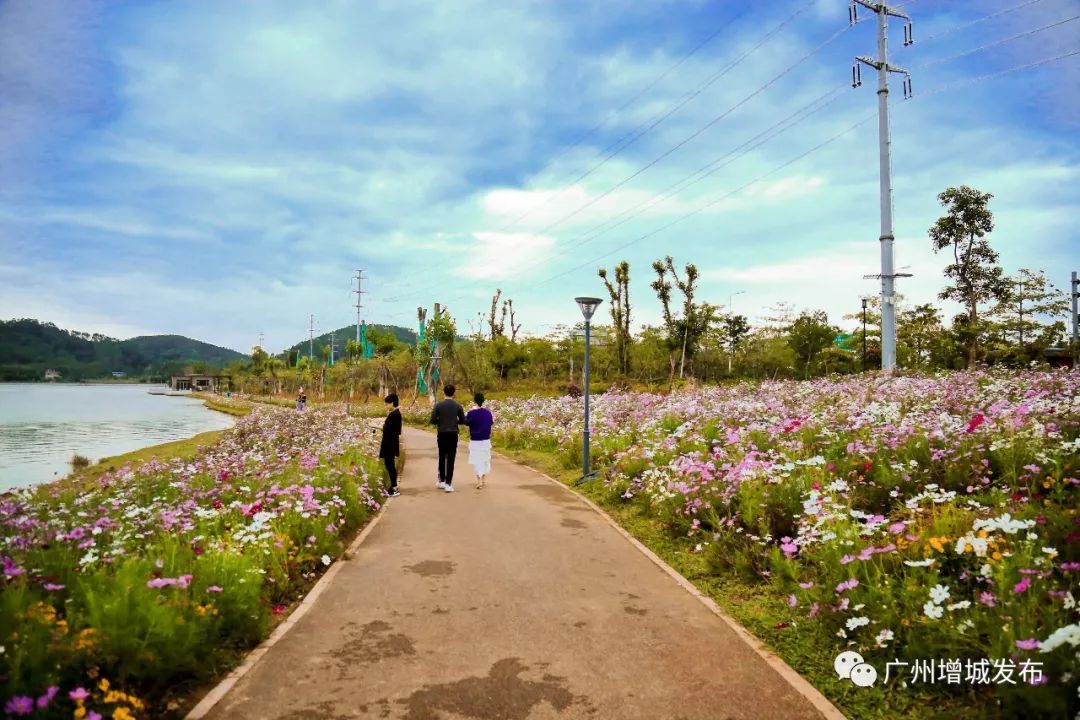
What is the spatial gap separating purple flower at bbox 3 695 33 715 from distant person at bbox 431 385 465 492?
8.53 metres

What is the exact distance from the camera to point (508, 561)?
7246mm

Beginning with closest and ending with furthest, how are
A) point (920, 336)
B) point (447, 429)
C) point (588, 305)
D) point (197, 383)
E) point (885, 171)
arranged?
point (447, 429) → point (588, 305) → point (885, 171) → point (920, 336) → point (197, 383)

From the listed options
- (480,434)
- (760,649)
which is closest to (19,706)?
(760,649)

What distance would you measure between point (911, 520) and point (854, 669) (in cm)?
144

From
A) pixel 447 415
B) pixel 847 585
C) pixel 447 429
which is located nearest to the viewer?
Result: pixel 847 585

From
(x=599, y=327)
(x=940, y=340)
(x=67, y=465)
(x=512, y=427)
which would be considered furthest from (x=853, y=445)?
(x=599, y=327)

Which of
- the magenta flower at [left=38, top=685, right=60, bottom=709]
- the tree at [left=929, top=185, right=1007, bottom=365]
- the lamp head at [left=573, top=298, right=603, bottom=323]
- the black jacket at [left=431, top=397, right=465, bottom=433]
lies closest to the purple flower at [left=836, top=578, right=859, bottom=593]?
the magenta flower at [left=38, top=685, right=60, bottom=709]

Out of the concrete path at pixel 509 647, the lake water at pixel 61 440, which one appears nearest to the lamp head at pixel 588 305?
the concrete path at pixel 509 647

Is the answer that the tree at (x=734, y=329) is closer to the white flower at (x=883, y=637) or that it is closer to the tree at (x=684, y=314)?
the tree at (x=684, y=314)

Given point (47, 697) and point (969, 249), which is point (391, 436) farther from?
point (969, 249)

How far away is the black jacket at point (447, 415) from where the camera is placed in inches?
454

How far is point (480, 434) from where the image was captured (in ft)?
40.1

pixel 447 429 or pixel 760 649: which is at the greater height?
pixel 447 429

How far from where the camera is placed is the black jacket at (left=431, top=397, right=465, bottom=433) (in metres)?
11.5
